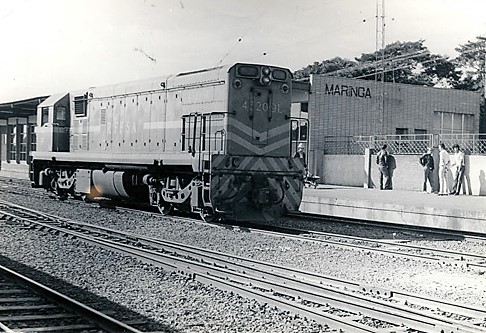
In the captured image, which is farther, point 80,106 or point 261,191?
point 80,106

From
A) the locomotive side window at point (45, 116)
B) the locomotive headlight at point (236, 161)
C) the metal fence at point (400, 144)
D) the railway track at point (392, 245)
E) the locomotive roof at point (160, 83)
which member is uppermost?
the locomotive roof at point (160, 83)

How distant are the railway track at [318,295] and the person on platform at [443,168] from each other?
1089 cm

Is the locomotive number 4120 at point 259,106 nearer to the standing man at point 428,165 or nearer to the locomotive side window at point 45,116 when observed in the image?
the standing man at point 428,165

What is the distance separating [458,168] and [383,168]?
306cm

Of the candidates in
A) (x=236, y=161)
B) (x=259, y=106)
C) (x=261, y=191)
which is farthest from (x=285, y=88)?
(x=261, y=191)

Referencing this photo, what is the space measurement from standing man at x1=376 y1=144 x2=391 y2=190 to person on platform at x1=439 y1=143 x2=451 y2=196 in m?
2.36

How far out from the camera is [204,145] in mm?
12391

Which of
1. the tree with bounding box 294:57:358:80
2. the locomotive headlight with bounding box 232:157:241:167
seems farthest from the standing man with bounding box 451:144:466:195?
the tree with bounding box 294:57:358:80

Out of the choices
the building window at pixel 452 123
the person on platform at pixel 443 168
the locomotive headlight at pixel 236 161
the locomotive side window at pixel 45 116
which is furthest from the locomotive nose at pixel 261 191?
the building window at pixel 452 123

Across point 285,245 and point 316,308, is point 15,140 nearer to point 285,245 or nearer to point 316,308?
point 285,245

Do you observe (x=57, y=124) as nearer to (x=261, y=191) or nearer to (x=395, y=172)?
(x=261, y=191)

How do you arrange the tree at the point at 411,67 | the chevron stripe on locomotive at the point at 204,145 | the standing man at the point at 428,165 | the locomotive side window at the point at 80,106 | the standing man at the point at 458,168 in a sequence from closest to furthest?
the chevron stripe on locomotive at the point at 204,145, the locomotive side window at the point at 80,106, the standing man at the point at 458,168, the standing man at the point at 428,165, the tree at the point at 411,67

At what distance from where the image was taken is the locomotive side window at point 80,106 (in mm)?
17281

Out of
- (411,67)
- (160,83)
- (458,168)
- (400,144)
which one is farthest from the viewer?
(411,67)
